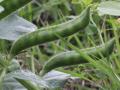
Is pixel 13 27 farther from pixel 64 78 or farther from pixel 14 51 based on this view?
pixel 64 78

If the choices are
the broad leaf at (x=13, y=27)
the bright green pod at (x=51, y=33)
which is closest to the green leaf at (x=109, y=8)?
the bright green pod at (x=51, y=33)

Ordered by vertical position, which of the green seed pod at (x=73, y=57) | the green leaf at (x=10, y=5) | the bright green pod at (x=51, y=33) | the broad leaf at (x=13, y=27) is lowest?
the green seed pod at (x=73, y=57)

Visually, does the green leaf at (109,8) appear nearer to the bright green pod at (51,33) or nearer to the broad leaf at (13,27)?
the bright green pod at (51,33)

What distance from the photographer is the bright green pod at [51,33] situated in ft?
4.10

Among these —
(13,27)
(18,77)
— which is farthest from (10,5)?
(18,77)

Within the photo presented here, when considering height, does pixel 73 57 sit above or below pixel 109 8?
below

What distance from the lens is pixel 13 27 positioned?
1.31 meters

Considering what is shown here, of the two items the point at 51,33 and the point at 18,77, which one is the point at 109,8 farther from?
the point at 18,77

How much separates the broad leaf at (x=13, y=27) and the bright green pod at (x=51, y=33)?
0.02 m

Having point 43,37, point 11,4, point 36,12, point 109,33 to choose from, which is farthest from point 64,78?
point 36,12

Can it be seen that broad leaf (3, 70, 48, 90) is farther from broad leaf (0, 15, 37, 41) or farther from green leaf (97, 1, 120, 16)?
green leaf (97, 1, 120, 16)

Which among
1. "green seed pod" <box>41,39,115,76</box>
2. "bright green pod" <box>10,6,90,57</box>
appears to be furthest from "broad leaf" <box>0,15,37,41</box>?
"green seed pod" <box>41,39,115,76</box>

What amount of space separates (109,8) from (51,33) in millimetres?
200

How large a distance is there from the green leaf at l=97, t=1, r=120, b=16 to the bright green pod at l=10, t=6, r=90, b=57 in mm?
73
